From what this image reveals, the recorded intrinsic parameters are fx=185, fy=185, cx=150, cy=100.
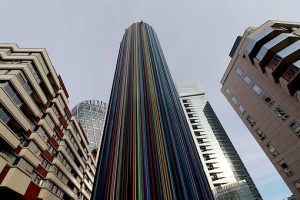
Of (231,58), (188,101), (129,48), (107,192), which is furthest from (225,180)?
(107,192)

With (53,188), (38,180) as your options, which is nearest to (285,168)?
(53,188)

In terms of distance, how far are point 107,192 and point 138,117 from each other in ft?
22.1

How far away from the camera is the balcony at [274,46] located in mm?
20325

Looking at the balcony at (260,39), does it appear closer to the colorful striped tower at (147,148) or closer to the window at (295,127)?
the window at (295,127)

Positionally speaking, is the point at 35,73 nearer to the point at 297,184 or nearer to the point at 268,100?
the point at 268,100

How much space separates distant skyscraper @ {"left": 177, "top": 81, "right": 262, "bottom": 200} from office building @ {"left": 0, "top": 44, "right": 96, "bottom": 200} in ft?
132

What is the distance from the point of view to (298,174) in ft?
75.4

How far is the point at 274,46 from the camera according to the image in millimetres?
20688

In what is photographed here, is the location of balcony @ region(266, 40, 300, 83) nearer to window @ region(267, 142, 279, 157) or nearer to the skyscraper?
the skyscraper

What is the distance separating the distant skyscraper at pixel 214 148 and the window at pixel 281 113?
29.7m

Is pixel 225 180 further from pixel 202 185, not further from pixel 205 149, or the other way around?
pixel 202 185

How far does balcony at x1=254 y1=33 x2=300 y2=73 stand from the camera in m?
20.3

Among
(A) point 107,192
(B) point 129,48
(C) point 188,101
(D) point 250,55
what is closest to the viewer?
(A) point 107,192

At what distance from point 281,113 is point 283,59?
351 inches
